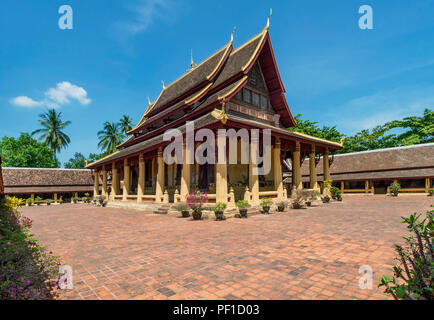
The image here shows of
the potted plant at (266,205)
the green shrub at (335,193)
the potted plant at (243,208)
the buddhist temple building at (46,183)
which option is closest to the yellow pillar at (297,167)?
the green shrub at (335,193)

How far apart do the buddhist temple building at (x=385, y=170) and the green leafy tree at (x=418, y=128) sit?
12421mm

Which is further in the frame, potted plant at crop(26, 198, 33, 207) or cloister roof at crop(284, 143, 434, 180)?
potted plant at crop(26, 198, 33, 207)

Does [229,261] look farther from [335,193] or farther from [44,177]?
[44,177]

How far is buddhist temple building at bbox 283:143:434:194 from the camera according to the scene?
23.9 metres

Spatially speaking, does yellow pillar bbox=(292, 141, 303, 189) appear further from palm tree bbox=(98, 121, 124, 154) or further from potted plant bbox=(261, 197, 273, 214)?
palm tree bbox=(98, 121, 124, 154)

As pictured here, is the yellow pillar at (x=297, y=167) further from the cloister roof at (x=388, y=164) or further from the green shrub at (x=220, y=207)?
the cloister roof at (x=388, y=164)

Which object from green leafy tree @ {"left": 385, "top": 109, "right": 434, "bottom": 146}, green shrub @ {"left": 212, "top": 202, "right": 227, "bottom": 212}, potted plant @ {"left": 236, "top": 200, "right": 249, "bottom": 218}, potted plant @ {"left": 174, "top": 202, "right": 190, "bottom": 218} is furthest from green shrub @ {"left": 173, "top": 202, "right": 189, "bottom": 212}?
green leafy tree @ {"left": 385, "top": 109, "right": 434, "bottom": 146}

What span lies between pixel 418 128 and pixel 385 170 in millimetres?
17974

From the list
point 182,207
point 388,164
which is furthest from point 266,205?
point 388,164

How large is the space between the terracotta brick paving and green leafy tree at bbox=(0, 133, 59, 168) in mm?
42490

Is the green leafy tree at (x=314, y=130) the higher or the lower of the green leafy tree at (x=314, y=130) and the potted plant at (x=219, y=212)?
the higher

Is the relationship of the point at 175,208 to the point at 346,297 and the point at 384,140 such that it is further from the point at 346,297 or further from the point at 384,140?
the point at 384,140

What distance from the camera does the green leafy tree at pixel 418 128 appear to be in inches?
1387
